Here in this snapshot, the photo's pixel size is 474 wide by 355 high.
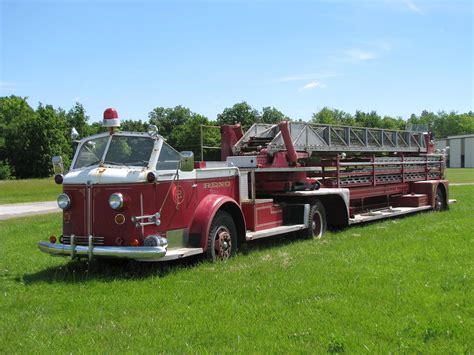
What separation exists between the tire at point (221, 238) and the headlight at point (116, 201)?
1476 mm

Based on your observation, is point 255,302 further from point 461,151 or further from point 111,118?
point 461,151

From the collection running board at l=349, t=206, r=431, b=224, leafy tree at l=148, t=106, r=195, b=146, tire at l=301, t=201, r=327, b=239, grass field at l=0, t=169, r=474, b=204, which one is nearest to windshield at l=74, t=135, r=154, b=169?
tire at l=301, t=201, r=327, b=239

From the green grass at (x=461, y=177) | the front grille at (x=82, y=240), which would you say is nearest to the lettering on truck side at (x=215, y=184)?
the front grille at (x=82, y=240)

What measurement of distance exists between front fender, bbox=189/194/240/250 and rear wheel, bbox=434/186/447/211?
10.5 m

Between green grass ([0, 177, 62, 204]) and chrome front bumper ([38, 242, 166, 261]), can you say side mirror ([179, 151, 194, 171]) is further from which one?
green grass ([0, 177, 62, 204])

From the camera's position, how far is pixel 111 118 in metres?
7.88

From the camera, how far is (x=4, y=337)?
5102 millimetres

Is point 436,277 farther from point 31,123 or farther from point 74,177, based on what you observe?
point 31,123

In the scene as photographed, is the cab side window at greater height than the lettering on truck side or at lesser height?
greater

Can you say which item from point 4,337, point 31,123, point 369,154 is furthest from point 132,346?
point 31,123

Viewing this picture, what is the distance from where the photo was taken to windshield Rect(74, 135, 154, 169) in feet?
25.5

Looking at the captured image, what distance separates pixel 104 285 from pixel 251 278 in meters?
1.84

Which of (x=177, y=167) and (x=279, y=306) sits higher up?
(x=177, y=167)

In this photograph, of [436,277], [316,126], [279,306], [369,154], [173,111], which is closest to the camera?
[279,306]
